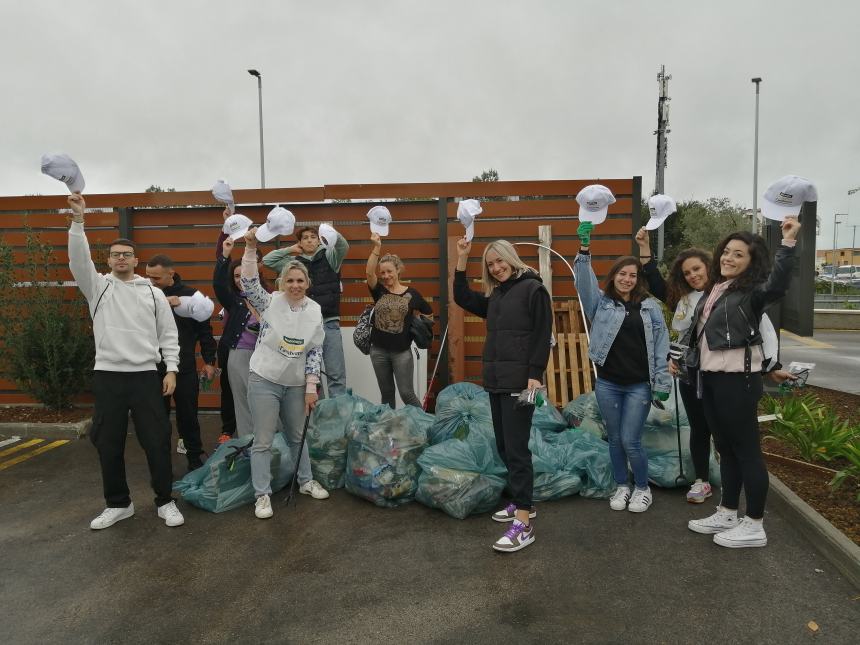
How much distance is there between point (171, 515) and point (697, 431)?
143 inches

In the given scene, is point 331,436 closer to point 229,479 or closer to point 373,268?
point 229,479

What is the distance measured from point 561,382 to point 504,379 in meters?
3.09

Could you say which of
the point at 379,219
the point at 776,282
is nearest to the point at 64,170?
the point at 379,219

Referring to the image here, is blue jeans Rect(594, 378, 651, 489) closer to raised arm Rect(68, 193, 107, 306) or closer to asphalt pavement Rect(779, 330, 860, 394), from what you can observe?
raised arm Rect(68, 193, 107, 306)

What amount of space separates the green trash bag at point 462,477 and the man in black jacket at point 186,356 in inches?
79.8

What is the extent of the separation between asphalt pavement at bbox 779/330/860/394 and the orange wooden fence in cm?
448

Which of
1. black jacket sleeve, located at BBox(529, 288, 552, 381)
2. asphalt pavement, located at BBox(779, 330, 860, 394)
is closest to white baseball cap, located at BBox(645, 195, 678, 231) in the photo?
black jacket sleeve, located at BBox(529, 288, 552, 381)

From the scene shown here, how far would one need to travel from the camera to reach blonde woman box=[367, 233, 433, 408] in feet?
17.2

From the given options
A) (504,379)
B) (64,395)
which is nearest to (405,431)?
(504,379)

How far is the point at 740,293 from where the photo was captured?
10.4 feet

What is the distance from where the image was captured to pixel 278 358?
384 cm

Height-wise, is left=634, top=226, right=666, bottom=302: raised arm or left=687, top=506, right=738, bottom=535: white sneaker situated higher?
left=634, top=226, right=666, bottom=302: raised arm

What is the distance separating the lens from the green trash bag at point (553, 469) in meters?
4.11

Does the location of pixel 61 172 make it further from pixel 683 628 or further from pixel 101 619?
pixel 683 628
